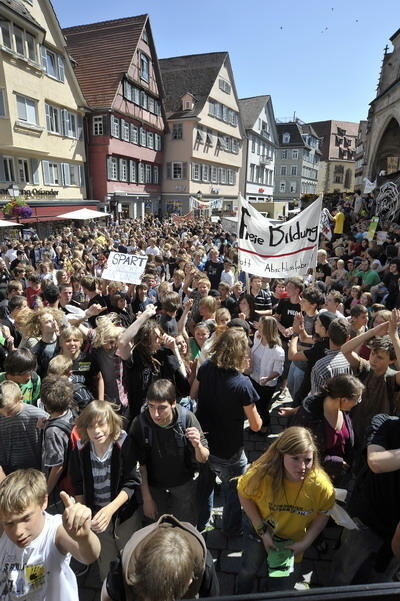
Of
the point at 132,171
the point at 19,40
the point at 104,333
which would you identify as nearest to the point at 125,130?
the point at 132,171

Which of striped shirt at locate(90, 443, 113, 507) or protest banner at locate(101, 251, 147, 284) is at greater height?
protest banner at locate(101, 251, 147, 284)

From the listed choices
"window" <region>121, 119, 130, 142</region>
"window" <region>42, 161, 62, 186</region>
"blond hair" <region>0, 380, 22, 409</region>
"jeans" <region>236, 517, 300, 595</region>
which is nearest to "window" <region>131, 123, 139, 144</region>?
"window" <region>121, 119, 130, 142</region>

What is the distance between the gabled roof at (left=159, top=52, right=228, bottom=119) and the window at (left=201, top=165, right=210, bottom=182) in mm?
5201

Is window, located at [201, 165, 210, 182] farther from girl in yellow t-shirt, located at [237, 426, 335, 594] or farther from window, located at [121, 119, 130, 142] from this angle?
girl in yellow t-shirt, located at [237, 426, 335, 594]

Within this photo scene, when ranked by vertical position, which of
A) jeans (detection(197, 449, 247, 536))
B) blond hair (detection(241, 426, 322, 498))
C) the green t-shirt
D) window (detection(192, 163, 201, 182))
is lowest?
jeans (detection(197, 449, 247, 536))

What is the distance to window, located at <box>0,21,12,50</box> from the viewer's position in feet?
56.0

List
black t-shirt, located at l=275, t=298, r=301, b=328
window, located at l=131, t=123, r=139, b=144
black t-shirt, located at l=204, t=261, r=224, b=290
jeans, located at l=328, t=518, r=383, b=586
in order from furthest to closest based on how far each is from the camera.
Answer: window, located at l=131, t=123, r=139, b=144, black t-shirt, located at l=204, t=261, r=224, b=290, black t-shirt, located at l=275, t=298, r=301, b=328, jeans, located at l=328, t=518, r=383, b=586

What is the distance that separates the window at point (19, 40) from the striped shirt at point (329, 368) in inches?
859

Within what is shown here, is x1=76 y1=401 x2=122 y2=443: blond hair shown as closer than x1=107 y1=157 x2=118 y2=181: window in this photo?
Yes

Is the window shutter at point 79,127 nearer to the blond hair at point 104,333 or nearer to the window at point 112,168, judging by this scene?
the window at point 112,168

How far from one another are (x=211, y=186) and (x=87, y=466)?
38.9 m

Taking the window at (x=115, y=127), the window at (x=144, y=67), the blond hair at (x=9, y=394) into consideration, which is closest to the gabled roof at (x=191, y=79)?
the window at (x=144, y=67)

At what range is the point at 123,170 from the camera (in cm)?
2870

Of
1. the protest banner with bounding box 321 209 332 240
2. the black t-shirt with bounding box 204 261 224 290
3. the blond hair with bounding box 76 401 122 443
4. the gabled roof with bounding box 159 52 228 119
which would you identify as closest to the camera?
the blond hair with bounding box 76 401 122 443
